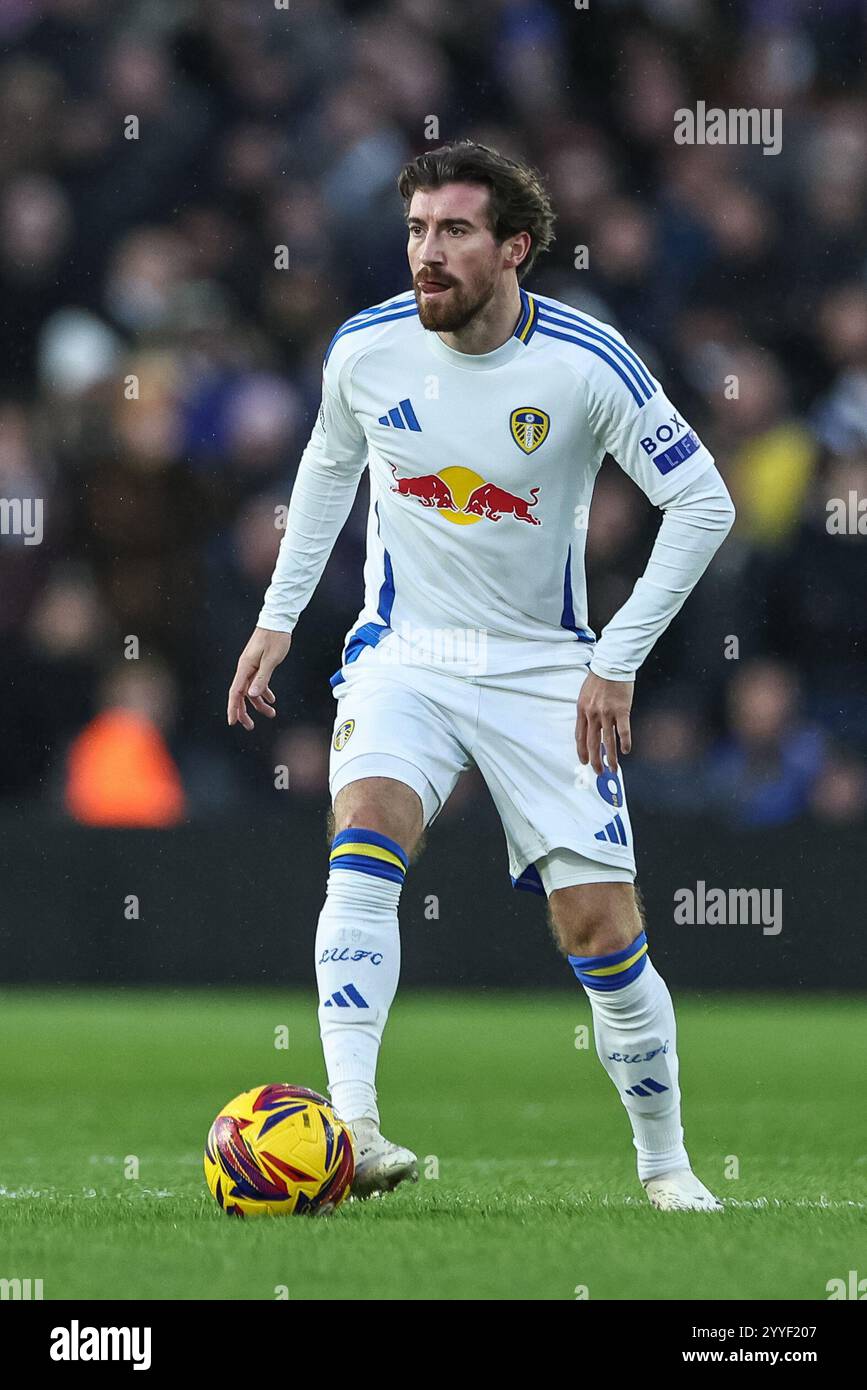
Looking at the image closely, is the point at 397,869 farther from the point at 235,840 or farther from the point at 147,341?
the point at 147,341

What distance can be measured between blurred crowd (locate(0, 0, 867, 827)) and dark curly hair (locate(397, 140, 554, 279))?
504 cm

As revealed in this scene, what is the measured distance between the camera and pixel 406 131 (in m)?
11.2

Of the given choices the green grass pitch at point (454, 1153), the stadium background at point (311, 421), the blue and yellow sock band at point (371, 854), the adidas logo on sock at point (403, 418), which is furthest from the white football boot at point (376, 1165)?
the stadium background at point (311, 421)

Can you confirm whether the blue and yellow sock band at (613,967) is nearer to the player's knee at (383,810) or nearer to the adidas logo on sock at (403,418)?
the player's knee at (383,810)

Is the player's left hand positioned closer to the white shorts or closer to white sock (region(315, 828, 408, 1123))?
the white shorts

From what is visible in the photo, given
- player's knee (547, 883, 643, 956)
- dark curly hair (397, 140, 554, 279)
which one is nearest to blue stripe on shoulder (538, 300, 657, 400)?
dark curly hair (397, 140, 554, 279)

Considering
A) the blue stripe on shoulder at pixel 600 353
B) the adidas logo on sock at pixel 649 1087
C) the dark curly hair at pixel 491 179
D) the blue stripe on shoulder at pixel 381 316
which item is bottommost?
the adidas logo on sock at pixel 649 1087

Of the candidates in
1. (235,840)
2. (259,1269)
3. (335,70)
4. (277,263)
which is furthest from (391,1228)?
(335,70)

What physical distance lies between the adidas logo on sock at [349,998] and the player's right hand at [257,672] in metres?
0.70

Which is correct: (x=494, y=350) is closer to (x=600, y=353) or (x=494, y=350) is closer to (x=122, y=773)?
(x=600, y=353)

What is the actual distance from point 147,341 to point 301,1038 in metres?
3.53

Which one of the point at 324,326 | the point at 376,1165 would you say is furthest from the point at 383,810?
the point at 324,326

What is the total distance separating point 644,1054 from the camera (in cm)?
485

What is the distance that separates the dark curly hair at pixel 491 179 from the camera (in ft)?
15.8
